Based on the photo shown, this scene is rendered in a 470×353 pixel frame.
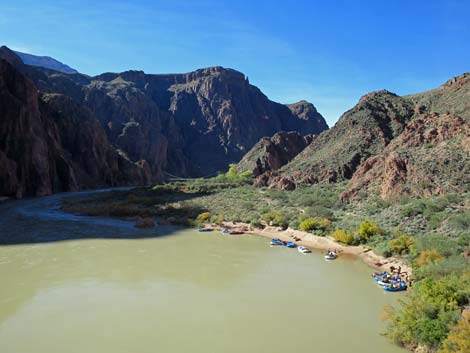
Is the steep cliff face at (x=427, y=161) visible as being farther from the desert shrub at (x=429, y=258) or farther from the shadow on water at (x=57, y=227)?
the shadow on water at (x=57, y=227)

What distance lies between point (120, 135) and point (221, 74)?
76.8 metres

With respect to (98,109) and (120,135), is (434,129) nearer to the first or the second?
(120,135)

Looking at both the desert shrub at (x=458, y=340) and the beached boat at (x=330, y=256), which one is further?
the beached boat at (x=330, y=256)

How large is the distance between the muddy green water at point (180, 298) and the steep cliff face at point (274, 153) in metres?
59.3

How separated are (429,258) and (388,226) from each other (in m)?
8.49

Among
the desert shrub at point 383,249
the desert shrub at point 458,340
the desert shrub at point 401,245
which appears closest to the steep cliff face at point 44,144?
the desert shrub at point 383,249

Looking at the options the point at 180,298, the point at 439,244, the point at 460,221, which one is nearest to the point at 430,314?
the point at 180,298

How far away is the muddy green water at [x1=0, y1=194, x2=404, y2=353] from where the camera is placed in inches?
557

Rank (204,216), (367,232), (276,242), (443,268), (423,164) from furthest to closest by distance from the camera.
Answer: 1. (204,216)
2. (423,164)
3. (276,242)
4. (367,232)
5. (443,268)

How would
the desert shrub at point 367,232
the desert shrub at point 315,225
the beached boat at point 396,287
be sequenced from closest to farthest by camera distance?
the beached boat at point 396,287 < the desert shrub at point 367,232 < the desert shrub at point 315,225

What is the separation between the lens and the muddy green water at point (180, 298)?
46.4 feet

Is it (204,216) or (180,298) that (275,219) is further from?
(180,298)

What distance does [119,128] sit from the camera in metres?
142

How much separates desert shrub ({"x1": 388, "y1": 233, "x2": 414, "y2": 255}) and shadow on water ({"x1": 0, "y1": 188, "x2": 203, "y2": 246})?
1921cm
